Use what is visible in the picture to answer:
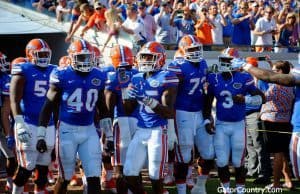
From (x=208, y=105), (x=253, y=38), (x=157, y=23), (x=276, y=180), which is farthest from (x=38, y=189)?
(x=253, y=38)

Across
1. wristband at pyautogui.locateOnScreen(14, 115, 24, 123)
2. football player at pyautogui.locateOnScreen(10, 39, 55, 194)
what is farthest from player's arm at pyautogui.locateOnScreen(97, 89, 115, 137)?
wristband at pyautogui.locateOnScreen(14, 115, 24, 123)

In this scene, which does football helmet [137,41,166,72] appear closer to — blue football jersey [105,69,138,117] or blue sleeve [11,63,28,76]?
blue football jersey [105,69,138,117]

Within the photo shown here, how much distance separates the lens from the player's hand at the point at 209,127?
8148 millimetres

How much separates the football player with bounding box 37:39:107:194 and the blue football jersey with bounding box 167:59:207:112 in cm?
147

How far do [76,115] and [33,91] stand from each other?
0.85 m

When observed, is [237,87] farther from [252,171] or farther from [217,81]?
[252,171]

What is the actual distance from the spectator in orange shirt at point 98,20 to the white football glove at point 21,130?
5584 mm

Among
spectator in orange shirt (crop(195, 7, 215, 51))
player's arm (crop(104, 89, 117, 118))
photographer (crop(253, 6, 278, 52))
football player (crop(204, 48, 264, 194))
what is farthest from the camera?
photographer (crop(253, 6, 278, 52))

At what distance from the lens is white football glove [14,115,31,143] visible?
285 inches

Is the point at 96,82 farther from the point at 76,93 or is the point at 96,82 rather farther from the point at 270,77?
the point at 270,77

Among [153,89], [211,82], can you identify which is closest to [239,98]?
[211,82]

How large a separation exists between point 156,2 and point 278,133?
18.0 feet

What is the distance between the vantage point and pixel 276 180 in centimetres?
895

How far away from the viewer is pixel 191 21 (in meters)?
13.4
